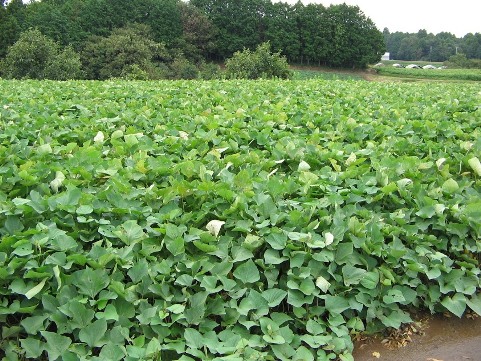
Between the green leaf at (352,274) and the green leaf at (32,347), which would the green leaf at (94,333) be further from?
the green leaf at (352,274)

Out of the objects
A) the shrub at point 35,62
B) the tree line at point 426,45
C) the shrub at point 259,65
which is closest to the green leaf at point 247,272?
the shrub at point 259,65

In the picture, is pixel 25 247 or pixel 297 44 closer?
pixel 25 247

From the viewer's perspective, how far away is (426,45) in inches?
3095

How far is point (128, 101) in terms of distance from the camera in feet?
16.9

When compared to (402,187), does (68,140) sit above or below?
above

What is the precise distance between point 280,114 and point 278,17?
1696 inches

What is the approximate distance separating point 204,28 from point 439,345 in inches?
1675

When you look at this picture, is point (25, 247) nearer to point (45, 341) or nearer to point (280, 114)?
point (45, 341)

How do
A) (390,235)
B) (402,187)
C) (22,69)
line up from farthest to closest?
(22,69) < (402,187) < (390,235)

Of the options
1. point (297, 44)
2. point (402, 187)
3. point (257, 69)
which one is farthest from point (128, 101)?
point (297, 44)

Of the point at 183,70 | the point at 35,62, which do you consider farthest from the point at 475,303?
the point at 183,70

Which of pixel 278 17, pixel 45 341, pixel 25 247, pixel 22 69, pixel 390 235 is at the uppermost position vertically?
pixel 278 17

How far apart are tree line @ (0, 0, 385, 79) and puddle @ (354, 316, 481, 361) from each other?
32117 millimetres

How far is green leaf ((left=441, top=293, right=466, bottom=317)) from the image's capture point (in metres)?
2.12
